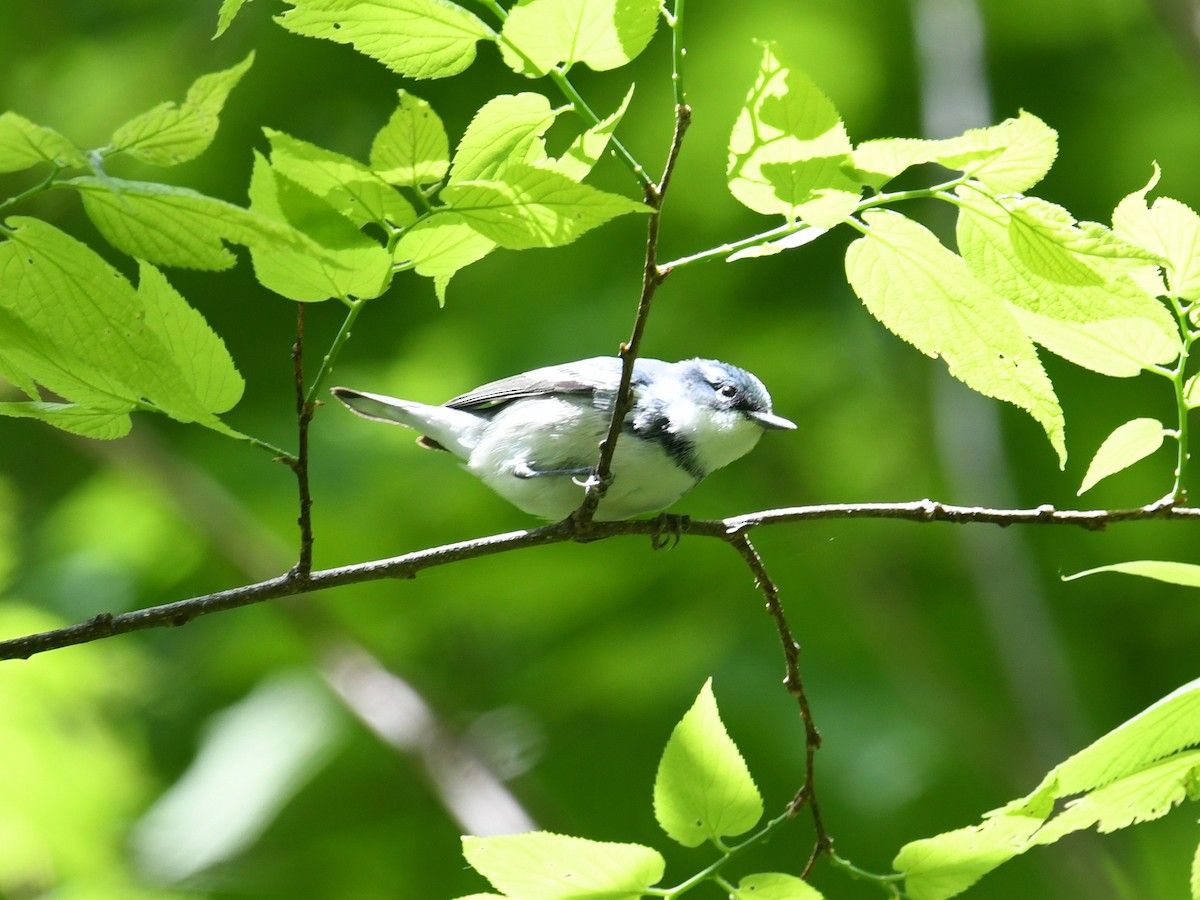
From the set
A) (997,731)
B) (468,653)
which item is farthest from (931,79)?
(468,653)

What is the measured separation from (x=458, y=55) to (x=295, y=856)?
13.5 feet

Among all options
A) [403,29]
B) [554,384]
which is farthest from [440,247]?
[554,384]

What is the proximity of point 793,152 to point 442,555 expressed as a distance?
0.76m

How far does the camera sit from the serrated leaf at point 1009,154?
1.40 meters

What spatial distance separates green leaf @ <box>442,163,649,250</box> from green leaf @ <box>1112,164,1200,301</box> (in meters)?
0.78

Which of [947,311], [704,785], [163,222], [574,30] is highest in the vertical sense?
[574,30]

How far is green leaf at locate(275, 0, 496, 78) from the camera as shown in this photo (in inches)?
54.6

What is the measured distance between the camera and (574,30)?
1417mm

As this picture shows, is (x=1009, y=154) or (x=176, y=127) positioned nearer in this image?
(x=176, y=127)

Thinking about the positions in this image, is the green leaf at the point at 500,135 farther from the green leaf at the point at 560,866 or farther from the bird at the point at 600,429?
the bird at the point at 600,429

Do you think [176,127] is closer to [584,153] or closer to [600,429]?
[584,153]

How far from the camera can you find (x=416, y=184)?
1400 mm

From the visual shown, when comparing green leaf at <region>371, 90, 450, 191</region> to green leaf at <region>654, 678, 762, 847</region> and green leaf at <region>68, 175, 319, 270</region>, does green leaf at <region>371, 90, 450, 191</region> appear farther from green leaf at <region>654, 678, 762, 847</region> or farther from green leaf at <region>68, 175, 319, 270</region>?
green leaf at <region>654, 678, 762, 847</region>

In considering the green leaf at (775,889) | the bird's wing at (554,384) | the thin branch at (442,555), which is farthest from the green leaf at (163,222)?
the bird's wing at (554,384)
